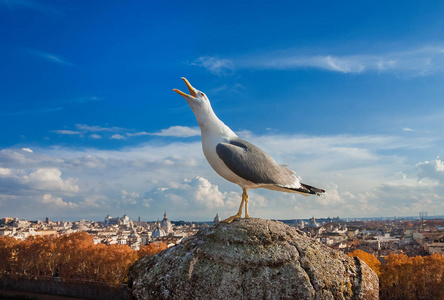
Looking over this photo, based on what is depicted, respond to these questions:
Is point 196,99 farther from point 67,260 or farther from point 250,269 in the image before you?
point 67,260

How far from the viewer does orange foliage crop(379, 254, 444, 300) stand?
127ft

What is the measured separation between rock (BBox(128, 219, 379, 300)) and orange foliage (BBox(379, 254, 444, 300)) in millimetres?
32523

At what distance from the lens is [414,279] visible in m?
38.7

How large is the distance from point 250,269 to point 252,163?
2354 millimetres

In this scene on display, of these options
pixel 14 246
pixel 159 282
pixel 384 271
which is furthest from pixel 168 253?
pixel 14 246

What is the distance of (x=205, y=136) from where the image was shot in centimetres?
1035

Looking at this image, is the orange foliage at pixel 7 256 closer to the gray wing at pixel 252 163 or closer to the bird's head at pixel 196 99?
the bird's head at pixel 196 99

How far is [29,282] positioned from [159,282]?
45203 millimetres

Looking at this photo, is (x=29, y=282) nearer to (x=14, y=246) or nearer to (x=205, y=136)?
(x=14, y=246)

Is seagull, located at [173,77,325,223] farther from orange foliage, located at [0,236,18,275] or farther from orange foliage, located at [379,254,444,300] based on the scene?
orange foliage, located at [0,236,18,275]

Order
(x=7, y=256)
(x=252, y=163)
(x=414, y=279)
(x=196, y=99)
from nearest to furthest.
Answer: (x=252, y=163)
(x=196, y=99)
(x=414, y=279)
(x=7, y=256)

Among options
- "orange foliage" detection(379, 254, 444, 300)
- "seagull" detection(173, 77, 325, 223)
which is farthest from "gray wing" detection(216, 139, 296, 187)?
"orange foliage" detection(379, 254, 444, 300)

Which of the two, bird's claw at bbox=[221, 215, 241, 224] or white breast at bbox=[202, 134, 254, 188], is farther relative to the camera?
white breast at bbox=[202, 134, 254, 188]

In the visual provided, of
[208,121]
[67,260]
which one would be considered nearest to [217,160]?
[208,121]
